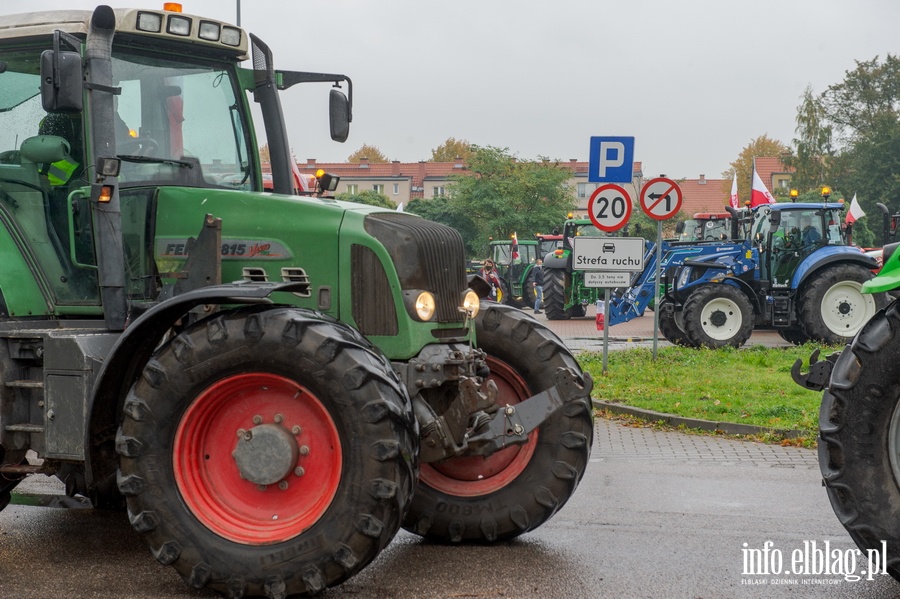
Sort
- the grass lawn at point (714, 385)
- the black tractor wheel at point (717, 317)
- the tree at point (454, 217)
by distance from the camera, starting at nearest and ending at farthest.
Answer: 1. the grass lawn at point (714, 385)
2. the black tractor wheel at point (717, 317)
3. the tree at point (454, 217)

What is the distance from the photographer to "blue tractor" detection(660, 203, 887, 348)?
68.5 ft

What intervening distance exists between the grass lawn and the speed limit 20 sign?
7.02 ft

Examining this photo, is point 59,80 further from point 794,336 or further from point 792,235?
point 794,336

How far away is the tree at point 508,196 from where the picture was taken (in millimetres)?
67812

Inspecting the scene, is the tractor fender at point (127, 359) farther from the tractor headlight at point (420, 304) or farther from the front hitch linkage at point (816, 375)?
the front hitch linkage at point (816, 375)

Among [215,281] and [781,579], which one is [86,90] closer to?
[215,281]

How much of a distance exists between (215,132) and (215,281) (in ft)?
3.77

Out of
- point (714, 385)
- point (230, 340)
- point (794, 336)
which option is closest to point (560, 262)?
point (794, 336)

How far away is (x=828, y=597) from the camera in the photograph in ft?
18.0

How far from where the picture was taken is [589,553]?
635 cm

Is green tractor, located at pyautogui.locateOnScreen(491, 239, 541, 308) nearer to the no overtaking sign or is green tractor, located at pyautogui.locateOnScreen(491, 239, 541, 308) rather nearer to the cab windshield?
the no overtaking sign

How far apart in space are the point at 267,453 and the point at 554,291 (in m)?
26.5

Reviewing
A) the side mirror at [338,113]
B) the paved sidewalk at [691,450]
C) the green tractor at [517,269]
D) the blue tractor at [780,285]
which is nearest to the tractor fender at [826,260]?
the blue tractor at [780,285]
